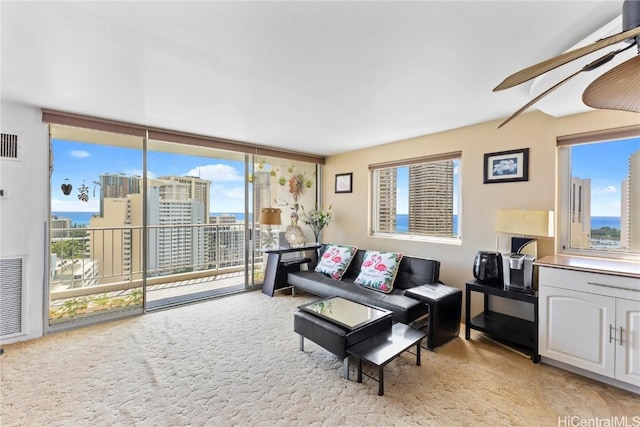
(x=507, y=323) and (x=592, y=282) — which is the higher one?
(x=592, y=282)

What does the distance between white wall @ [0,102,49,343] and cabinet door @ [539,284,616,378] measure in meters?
4.70

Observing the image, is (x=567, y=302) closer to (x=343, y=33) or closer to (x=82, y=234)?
(x=343, y=33)

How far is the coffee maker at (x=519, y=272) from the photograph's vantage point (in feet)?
8.30

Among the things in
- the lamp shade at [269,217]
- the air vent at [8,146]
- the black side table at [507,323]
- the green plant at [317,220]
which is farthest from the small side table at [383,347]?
the air vent at [8,146]

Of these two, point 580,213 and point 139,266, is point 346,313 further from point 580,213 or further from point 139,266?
point 139,266

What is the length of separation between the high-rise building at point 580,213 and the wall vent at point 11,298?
538 cm

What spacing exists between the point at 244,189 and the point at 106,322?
93.2 inches

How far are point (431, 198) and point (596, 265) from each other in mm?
1813

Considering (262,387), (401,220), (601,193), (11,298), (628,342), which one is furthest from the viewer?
(401,220)

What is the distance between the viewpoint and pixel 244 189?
4.34 m

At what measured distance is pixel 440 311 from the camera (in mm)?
2580

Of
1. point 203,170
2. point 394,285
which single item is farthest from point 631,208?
point 203,170

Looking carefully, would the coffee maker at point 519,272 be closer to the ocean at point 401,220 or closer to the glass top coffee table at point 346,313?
the ocean at point 401,220
